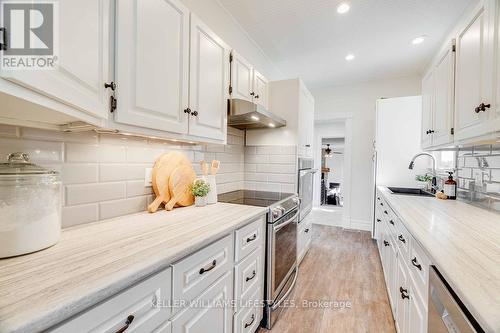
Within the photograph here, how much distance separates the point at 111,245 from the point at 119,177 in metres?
0.53

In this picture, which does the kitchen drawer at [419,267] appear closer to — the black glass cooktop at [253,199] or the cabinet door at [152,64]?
the black glass cooktop at [253,199]

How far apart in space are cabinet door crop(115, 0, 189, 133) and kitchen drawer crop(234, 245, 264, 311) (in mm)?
878

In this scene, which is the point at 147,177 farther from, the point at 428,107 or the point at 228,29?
the point at 428,107

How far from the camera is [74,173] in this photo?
103 centimetres

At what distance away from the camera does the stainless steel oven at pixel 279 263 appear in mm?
1561

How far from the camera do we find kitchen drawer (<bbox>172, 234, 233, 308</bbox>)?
0.80 m

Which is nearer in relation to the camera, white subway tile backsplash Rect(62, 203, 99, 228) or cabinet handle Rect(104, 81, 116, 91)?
cabinet handle Rect(104, 81, 116, 91)

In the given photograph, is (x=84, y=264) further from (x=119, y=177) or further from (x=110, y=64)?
(x=110, y=64)

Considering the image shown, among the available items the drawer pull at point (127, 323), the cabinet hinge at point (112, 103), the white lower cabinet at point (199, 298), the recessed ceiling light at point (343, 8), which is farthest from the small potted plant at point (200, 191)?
the recessed ceiling light at point (343, 8)

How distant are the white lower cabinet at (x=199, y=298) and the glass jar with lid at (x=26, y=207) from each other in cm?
39

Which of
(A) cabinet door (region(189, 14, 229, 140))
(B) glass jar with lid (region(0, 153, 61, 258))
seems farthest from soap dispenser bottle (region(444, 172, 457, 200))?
(B) glass jar with lid (region(0, 153, 61, 258))

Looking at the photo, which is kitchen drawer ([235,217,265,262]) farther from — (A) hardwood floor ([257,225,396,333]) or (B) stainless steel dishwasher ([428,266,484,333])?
(B) stainless steel dishwasher ([428,266,484,333])

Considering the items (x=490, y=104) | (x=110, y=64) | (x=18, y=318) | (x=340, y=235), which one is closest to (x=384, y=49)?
(x=490, y=104)

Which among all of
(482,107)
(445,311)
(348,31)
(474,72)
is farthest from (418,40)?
(445,311)
